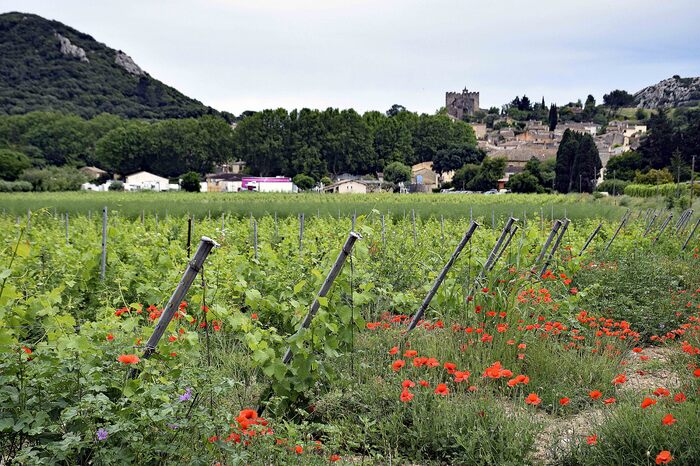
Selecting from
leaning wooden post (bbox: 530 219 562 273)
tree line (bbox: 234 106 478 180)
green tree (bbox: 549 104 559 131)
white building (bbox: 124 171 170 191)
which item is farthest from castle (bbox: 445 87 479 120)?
leaning wooden post (bbox: 530 219 562 273)

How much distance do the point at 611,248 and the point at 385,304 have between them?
5.64m

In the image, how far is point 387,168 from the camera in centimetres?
9125

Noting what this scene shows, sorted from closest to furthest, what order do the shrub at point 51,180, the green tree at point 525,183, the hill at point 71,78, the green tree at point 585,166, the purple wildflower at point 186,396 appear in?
the purple wildflower at point 186,396 → the shrub at point 51,180 → the green tree at point 585,166 → the green tree at point 525,183 → the hill at point 71,78

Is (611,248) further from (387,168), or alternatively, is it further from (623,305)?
(387,168)

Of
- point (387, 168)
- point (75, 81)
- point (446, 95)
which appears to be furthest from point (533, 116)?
point (75, 81)

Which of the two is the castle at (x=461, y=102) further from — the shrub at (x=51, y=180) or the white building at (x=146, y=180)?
the shrub at (x=51, y=180)

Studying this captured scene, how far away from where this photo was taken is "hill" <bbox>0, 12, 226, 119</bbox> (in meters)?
146

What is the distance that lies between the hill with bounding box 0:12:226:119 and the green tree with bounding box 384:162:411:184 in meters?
84.4

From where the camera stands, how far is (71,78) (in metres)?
157

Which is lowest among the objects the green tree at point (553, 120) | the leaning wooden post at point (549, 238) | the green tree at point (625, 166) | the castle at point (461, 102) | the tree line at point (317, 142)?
the leaning wooden post at point (549, 238)

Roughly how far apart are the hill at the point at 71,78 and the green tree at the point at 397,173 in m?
84.4

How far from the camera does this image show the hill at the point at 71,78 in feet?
479

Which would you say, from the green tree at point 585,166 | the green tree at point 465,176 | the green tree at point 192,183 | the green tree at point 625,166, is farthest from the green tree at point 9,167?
the green tree at point 625,166

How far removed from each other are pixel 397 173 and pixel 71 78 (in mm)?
106146
